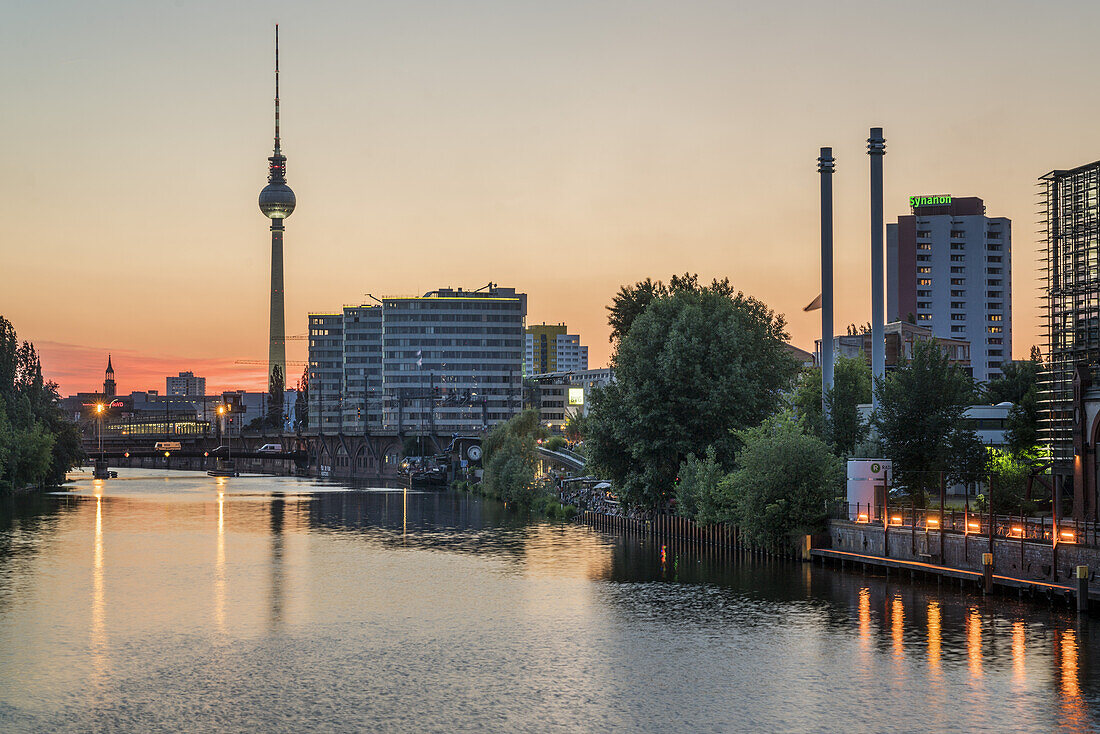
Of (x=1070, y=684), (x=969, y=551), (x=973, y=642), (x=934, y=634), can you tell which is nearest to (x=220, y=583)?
(x=934, y=634)

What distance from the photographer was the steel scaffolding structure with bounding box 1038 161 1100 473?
76875 mm

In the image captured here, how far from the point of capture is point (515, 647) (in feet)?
171

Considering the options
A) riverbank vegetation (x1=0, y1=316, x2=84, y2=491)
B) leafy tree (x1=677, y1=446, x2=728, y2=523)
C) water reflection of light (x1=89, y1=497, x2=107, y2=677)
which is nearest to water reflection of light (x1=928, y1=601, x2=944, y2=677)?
leafy tree (x1=677, y1=446, x2=728, y2=523)

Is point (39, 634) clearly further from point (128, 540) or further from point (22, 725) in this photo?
point (128, 540)

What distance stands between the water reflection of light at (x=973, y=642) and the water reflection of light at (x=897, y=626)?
9.08 feet

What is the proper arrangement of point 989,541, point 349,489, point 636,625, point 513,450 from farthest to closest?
point 349,489 → point 513,450 → point 989,541 → point 636,625

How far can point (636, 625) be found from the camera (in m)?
57.5

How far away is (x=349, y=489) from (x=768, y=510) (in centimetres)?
13101

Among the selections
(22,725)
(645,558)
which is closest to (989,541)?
(645,558)

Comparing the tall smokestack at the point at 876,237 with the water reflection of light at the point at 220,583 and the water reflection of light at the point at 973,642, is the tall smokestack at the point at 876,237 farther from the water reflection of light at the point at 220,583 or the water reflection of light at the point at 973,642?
the water reflection of light at the point at 220,583

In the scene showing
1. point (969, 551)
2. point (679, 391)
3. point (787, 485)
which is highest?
point (679, 391)

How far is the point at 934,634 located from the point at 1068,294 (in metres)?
37.8

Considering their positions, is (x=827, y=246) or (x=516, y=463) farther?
(x=516, y=463)

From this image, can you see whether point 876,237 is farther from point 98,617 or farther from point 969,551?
point 98,617
